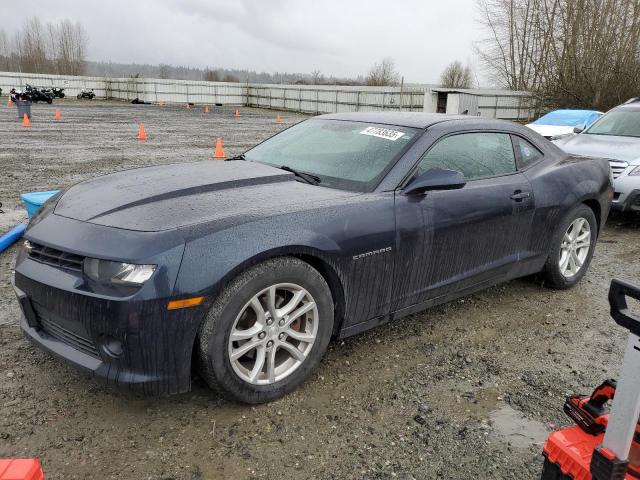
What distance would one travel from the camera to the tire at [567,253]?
4254 mm

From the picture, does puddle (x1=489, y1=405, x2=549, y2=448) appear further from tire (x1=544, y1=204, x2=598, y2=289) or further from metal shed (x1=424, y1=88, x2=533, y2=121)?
metal shed (x1=424, y1=88, x2=533, y2=121)

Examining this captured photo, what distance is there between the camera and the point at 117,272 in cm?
230

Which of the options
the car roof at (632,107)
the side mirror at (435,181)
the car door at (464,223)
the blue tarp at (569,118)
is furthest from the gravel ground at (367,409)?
the blue tarp at (569,118)

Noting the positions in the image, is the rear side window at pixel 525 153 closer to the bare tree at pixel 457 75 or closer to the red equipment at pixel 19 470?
the red equipment at pixel 19 470

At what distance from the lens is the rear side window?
4.07 meters

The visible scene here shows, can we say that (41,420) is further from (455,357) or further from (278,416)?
(455,357)

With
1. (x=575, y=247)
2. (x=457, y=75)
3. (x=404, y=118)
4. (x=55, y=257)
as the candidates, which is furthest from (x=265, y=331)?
(x=457, y=75)

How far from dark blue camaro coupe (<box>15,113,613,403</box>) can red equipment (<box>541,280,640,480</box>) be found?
137 centimetres

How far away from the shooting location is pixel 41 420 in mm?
2555

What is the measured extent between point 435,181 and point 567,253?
2083 mm

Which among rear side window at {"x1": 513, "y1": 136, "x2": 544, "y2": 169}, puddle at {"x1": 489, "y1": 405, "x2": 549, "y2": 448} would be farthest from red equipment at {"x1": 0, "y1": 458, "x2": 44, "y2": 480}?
rear side window at {"x1": 513, "y1": 136, "x2": 544, "y2": 169}

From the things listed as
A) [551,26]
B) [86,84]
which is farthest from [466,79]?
[86,84]

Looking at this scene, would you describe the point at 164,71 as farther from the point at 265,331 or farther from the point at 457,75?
the point at 265,331

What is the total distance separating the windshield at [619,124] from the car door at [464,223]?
4808 mm
